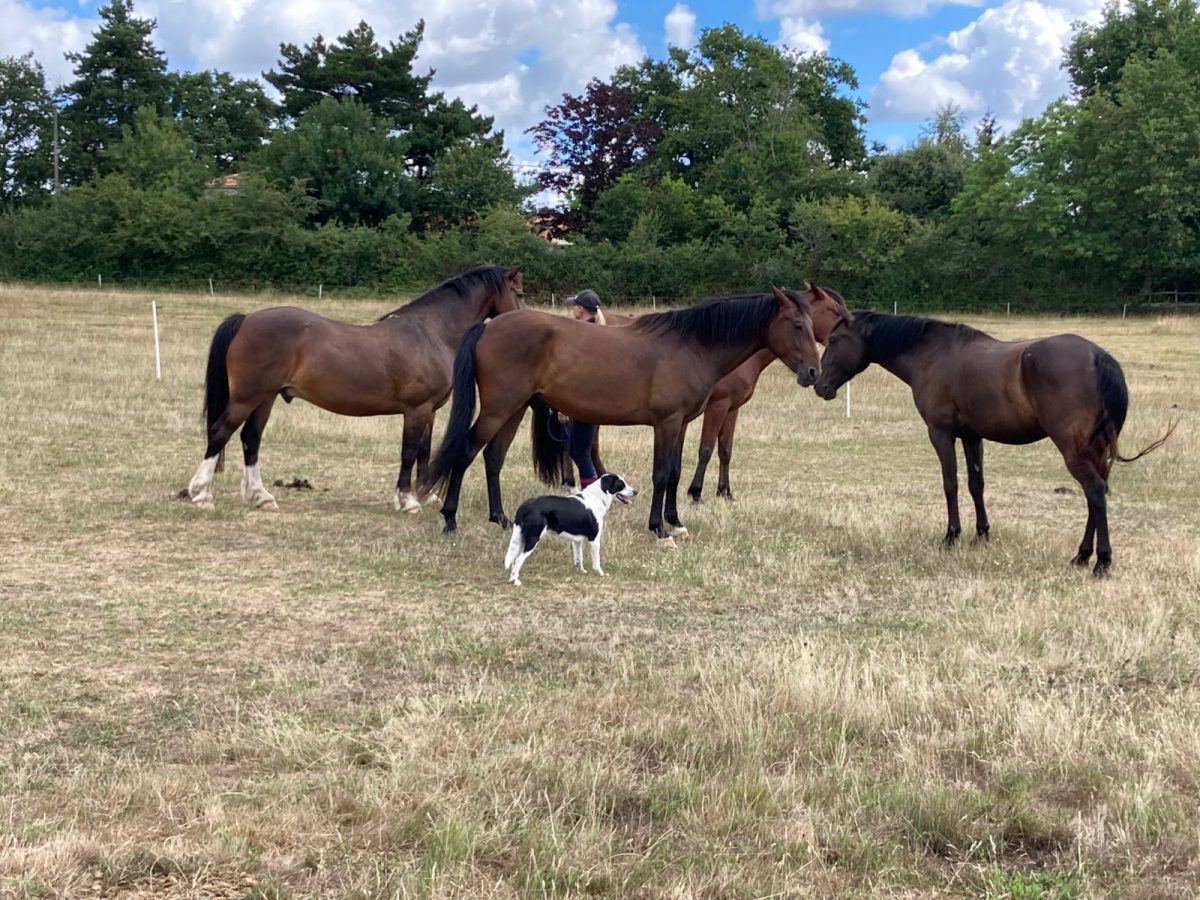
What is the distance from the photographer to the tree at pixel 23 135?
186 feet

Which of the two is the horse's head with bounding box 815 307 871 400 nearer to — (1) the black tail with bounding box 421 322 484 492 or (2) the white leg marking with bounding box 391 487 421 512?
(1) the black tail with bounding box 421 322 484 492

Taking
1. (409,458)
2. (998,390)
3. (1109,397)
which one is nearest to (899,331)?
(998,390)

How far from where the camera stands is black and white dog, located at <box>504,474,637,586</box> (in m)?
7.00

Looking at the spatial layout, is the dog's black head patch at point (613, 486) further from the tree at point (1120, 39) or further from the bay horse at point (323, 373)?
the tree at point (1120, 39)

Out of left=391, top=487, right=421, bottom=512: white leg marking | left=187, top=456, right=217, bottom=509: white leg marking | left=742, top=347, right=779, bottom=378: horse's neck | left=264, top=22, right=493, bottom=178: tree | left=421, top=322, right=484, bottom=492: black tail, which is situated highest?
left=264, top=22, right=493, bottom=178: tree

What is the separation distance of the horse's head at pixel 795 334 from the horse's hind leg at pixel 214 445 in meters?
4.51

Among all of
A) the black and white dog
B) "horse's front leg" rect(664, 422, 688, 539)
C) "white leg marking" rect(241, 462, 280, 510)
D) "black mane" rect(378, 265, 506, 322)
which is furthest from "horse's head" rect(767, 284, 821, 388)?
"white leg marking" rect(241, 462, 280, 510)

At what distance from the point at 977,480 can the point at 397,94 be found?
1883 inches

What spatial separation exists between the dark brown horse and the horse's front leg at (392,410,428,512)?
9.07ft

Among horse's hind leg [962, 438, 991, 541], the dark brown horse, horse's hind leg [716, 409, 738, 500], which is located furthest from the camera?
horse's hind leg [716, 409, 738, 500]

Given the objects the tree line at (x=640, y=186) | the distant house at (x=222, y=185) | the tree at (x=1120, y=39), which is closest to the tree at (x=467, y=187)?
the tree line at (x=640, y=186)

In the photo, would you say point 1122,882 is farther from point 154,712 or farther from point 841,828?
point 154,712

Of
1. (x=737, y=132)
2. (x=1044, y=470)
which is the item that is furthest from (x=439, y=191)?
(x=1044, y=470)

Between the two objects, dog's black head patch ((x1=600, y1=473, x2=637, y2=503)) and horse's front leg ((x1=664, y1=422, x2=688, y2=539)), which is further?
horse's front leg ((x1=664, y1=422, x2=688, y2=539))
